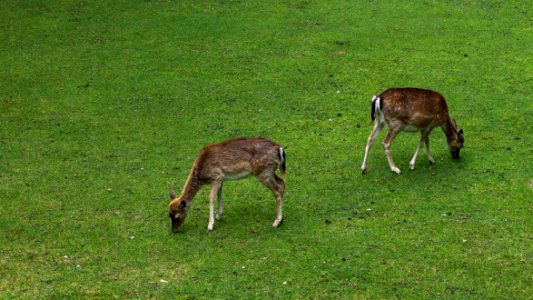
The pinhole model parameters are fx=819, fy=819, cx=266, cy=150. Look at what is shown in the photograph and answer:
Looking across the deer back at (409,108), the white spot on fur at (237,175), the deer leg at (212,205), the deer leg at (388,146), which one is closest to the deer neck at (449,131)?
the deer back at (409,108)

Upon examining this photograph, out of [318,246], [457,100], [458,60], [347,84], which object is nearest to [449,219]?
[318,246]

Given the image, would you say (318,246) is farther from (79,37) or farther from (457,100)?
(79,37)

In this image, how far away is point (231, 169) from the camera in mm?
12516

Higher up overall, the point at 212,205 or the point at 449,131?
the point at 449,131

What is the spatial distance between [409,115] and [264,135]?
3116 millimetres

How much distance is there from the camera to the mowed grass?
36.8 ft

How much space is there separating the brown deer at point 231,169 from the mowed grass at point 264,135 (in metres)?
0.38

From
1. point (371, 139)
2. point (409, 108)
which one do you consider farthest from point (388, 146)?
point (409, 108)

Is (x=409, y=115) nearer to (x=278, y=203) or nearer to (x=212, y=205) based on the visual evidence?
(x=278, y=203)

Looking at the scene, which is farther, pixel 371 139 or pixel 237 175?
pixel 371 139

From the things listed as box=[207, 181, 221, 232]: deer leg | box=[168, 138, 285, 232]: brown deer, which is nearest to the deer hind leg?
box=[168, 138, 285, 232]: brown deer

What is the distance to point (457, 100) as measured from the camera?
1725cm

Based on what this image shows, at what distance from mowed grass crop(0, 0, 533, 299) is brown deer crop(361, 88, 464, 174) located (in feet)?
1.45

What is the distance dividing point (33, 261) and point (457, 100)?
31.6ft
